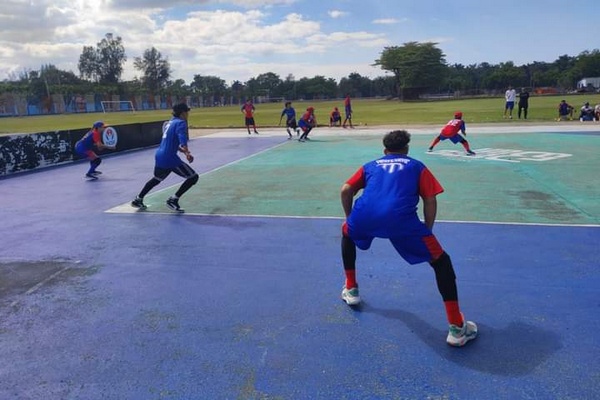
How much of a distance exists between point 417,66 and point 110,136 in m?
88.1

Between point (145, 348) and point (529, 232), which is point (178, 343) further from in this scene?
point (529, 232)

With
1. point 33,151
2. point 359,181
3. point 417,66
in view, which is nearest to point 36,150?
point 33,151

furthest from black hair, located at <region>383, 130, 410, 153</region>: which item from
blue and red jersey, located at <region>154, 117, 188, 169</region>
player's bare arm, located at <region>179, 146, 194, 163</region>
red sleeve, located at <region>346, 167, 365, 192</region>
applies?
blue and red jersey, located at <region>154, 117, 188, 169</region>

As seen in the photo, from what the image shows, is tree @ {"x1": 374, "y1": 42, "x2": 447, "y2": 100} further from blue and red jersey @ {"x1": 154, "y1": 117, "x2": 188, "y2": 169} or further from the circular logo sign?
blue and red jersey @ {"x1": 154, "y1": 117, "x2": 188, "y2": 169}

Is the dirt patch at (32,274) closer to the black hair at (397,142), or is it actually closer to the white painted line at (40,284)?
the white painted line at (40,284)

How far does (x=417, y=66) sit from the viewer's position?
96.8 meters

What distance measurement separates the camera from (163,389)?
3268 millimetres

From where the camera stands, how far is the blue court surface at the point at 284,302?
10.9 feet

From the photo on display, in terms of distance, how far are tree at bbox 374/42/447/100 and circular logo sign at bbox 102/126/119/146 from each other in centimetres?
8401

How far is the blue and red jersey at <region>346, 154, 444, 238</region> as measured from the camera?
3.63 metres

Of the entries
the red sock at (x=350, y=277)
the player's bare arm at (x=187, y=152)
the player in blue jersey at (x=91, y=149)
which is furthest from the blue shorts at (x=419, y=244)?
the player in blue jersey at (x=91, y=149)

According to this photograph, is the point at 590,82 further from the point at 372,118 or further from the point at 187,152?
the point at 187,152

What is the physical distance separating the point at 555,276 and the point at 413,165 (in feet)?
8.05

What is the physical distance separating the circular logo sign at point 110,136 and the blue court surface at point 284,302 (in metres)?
8.93
